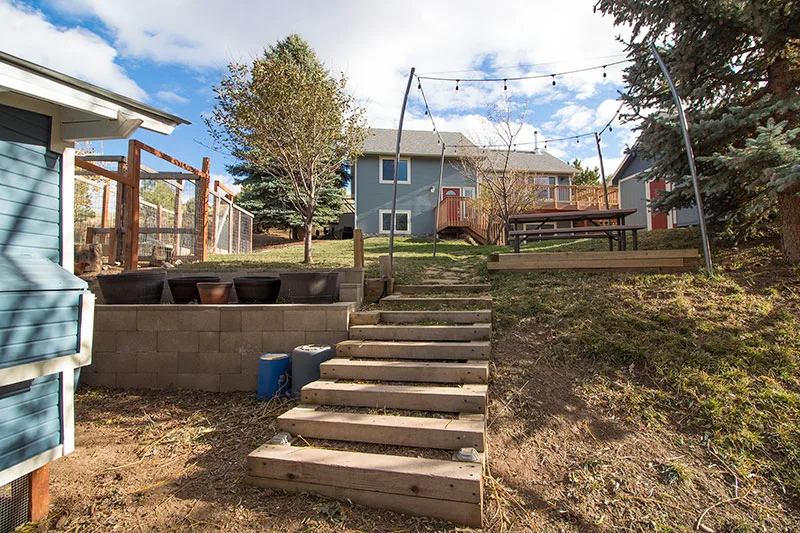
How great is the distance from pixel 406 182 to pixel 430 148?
209 centimetres

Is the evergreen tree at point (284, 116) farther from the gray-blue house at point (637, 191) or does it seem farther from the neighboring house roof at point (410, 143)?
the gray-blue house at point (637, 191)

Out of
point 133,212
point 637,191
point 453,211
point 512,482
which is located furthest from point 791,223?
point 637,191

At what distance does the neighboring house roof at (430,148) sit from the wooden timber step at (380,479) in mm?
15080

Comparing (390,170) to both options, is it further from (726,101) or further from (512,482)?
(512,482)

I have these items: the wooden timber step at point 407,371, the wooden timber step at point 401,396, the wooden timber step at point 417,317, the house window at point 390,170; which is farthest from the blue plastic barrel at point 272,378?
the house window at point 390,170

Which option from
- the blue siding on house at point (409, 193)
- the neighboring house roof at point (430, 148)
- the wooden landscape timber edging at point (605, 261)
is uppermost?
the neighboring house roof at point (430, 148)

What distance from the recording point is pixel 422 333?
3.83m

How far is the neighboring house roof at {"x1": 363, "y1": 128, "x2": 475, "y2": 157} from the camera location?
1770cm

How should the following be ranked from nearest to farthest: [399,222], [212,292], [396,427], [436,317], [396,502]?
1. [396,502]
2. [396,427]
3. [436,317]
4. [212,292]
5. [399,222]

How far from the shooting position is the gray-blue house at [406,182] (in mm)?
17719

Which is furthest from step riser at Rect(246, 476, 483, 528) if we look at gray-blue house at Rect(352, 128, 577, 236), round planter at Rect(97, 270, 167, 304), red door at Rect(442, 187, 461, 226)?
gray-blue house at Rect(352, 128, 577, 236)

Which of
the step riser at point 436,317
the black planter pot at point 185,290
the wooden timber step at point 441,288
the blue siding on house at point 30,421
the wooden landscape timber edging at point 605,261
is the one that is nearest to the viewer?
the blue siding on house at point 30,421

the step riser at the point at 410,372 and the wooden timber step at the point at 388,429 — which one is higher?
the step riser at the point at 410,372

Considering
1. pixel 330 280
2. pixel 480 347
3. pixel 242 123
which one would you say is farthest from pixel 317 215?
pixel 480 347
